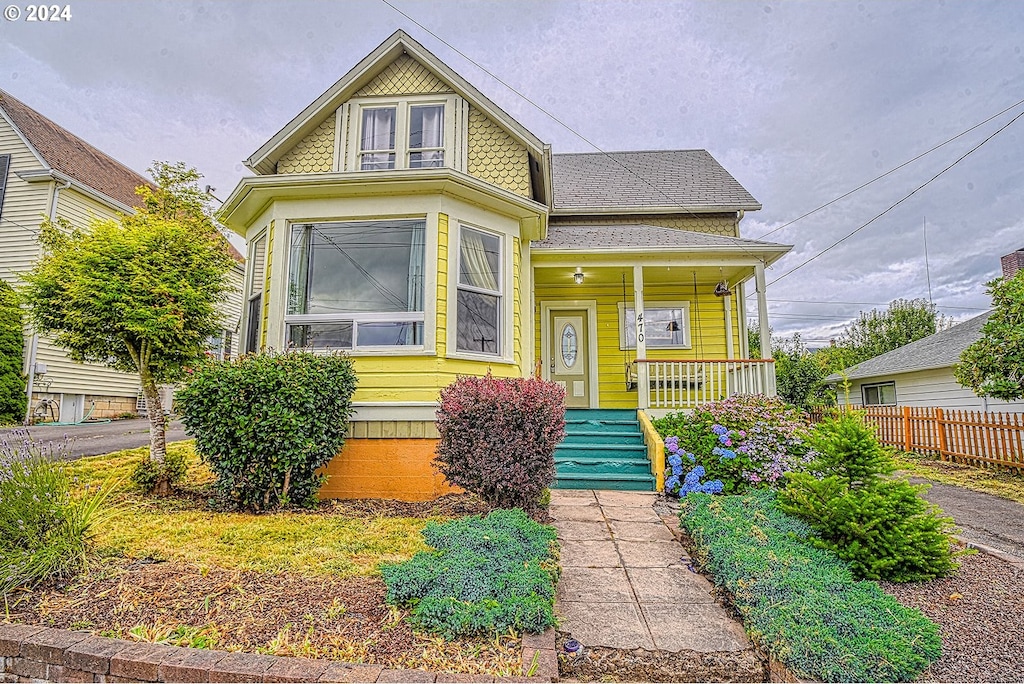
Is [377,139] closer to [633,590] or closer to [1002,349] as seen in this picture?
[633,590]

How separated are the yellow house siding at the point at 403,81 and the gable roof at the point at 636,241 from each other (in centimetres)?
325

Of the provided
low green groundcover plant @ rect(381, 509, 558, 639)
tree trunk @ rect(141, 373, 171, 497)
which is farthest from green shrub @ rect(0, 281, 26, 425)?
low green groundcover plant @ rect(381, 509, 558, 639)

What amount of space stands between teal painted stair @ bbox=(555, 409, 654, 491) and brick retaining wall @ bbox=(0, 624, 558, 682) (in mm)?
3943

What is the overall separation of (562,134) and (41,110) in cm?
1568

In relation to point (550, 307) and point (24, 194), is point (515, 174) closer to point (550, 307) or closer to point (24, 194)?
point (550, 307)

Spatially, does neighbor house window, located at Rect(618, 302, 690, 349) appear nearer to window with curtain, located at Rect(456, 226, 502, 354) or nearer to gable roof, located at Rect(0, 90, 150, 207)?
window with curtain, located at Rect(456, 226, 502, 354)

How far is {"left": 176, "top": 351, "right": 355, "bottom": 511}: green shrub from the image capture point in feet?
15.6

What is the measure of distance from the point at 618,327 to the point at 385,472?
252 inches

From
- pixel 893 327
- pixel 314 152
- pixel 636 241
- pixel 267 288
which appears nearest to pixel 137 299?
pixel 267 288

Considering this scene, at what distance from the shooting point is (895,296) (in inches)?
1177

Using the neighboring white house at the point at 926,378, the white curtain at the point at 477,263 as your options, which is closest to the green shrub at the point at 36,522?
the white curtain at the point at 477,263

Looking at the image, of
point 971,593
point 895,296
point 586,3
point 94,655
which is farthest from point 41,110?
point 895,296

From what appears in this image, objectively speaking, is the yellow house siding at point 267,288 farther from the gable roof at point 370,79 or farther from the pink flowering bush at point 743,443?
the pink flowering bush at point 743,443

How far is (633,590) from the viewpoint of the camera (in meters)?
3.40
